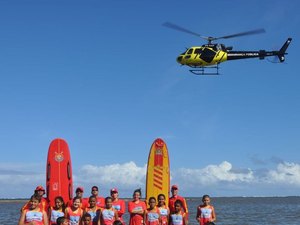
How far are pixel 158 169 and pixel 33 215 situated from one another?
7.18 meters

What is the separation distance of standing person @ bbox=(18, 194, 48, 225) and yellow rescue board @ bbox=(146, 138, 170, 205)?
6.78m

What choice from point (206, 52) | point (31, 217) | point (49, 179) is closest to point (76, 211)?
point (31, 217)

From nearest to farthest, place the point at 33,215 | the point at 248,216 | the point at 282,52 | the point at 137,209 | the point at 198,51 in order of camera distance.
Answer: the point at 33,215 → the point at 137,209 → the point at 198,51 → the point at 282,52 → the point at 248,216

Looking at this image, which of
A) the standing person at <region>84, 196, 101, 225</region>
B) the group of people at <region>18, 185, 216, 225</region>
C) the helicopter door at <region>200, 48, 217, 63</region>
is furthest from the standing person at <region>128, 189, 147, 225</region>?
the helicopter door at <region>200, 48, 217, 63</region>

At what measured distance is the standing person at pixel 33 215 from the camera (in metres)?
9.70

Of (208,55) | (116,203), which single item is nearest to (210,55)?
(208,55)

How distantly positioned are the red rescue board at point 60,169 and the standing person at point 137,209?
4.22 m

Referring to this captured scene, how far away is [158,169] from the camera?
1653cm

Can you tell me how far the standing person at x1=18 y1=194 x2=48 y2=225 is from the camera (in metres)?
9.70

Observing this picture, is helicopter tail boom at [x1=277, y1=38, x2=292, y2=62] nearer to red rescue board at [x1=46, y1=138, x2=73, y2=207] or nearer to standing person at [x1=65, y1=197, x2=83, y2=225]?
red rescue board at [x1=46, y1=138, x2=73, y2=207]

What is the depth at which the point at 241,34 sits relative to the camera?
2742 centimetres

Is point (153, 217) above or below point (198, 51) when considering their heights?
Answer: below

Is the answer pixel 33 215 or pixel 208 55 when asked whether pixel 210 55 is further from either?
pixel 33 215

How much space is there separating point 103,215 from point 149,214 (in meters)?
1.09
